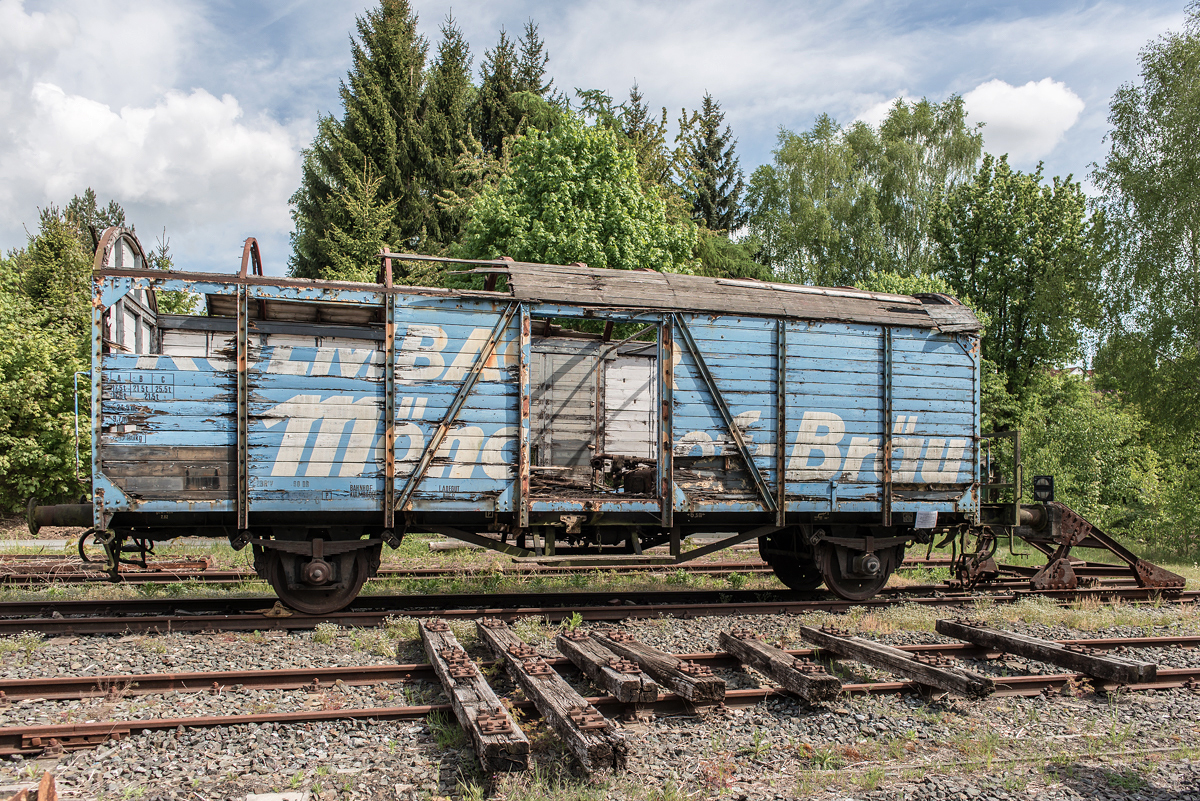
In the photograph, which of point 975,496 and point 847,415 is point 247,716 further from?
point 975,496

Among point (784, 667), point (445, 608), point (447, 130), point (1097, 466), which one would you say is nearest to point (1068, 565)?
point (784, 667)

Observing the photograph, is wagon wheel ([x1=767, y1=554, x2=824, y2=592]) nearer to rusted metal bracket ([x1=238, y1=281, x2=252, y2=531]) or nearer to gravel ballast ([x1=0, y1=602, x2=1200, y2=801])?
gravel ballast ([x1=0, y1=602, x2=1200, y2=801])

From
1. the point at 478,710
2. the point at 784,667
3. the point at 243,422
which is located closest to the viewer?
the point at 478,710

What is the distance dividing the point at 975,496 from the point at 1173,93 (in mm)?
18128

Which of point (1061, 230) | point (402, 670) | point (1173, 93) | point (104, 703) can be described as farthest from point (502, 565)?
point (1061, 230)

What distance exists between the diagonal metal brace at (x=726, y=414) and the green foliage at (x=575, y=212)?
28.9ft

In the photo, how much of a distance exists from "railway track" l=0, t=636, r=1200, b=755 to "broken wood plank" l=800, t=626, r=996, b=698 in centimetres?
15

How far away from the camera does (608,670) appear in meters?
5.12

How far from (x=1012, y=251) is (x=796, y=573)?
24759 millimetres

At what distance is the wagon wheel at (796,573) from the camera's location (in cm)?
986

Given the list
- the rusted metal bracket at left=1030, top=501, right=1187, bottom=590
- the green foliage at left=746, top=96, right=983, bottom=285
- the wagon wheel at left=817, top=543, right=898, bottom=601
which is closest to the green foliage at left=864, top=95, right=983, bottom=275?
the green foliage at left=746, top=96, right=983, bottom=285

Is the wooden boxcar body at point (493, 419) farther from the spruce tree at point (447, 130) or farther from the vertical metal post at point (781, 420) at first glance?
the spruce tree at point (447, 130)

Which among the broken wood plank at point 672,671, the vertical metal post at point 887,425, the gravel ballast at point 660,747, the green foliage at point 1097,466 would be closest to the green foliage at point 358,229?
the vertical metal post at point 887,425

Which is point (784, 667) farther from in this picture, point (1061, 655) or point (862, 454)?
point (862, 454)
